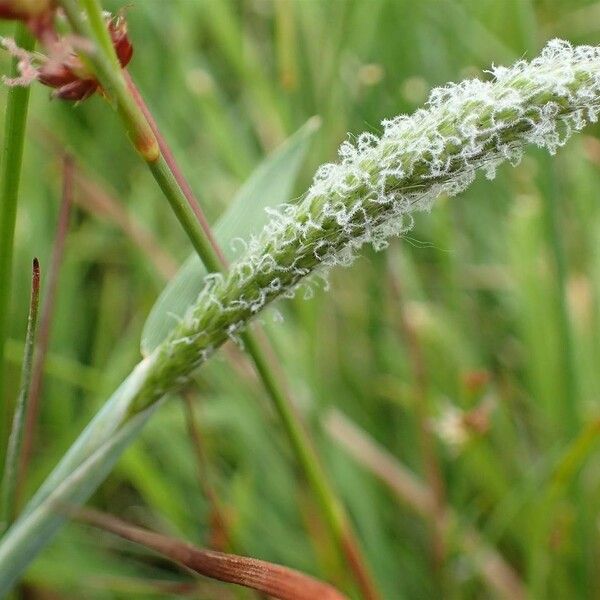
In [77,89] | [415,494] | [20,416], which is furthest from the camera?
[415,494]

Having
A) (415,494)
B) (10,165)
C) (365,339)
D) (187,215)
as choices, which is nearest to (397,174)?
(187,215)

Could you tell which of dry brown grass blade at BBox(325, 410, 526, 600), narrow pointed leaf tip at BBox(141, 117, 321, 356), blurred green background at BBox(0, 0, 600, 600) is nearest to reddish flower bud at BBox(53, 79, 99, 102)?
narrow pointed leaf tip at BBox(141, 117, 321, 356)

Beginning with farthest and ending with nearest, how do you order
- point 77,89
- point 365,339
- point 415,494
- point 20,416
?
1. point 365,339
2. point 415,494
3. point 20,416
4. point 77,89

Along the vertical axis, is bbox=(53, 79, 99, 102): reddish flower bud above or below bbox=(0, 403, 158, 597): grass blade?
above

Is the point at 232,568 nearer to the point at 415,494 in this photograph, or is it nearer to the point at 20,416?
the point at 20,416

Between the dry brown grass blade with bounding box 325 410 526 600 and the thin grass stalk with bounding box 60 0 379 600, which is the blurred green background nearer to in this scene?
the dry brown grass blade with bounding box 325 410 526 600

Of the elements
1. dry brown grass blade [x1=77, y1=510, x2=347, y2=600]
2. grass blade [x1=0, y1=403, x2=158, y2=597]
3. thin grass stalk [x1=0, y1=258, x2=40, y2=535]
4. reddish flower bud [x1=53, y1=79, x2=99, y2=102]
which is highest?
reddish flower bud [x1=53, y1=79, x2=99, y2=102]

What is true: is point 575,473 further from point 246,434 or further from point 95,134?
point 95,134

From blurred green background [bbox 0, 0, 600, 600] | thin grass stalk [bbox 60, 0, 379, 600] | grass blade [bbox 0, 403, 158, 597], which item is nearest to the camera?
thin grass stalk [bbox 60, 0, 379, 600]
